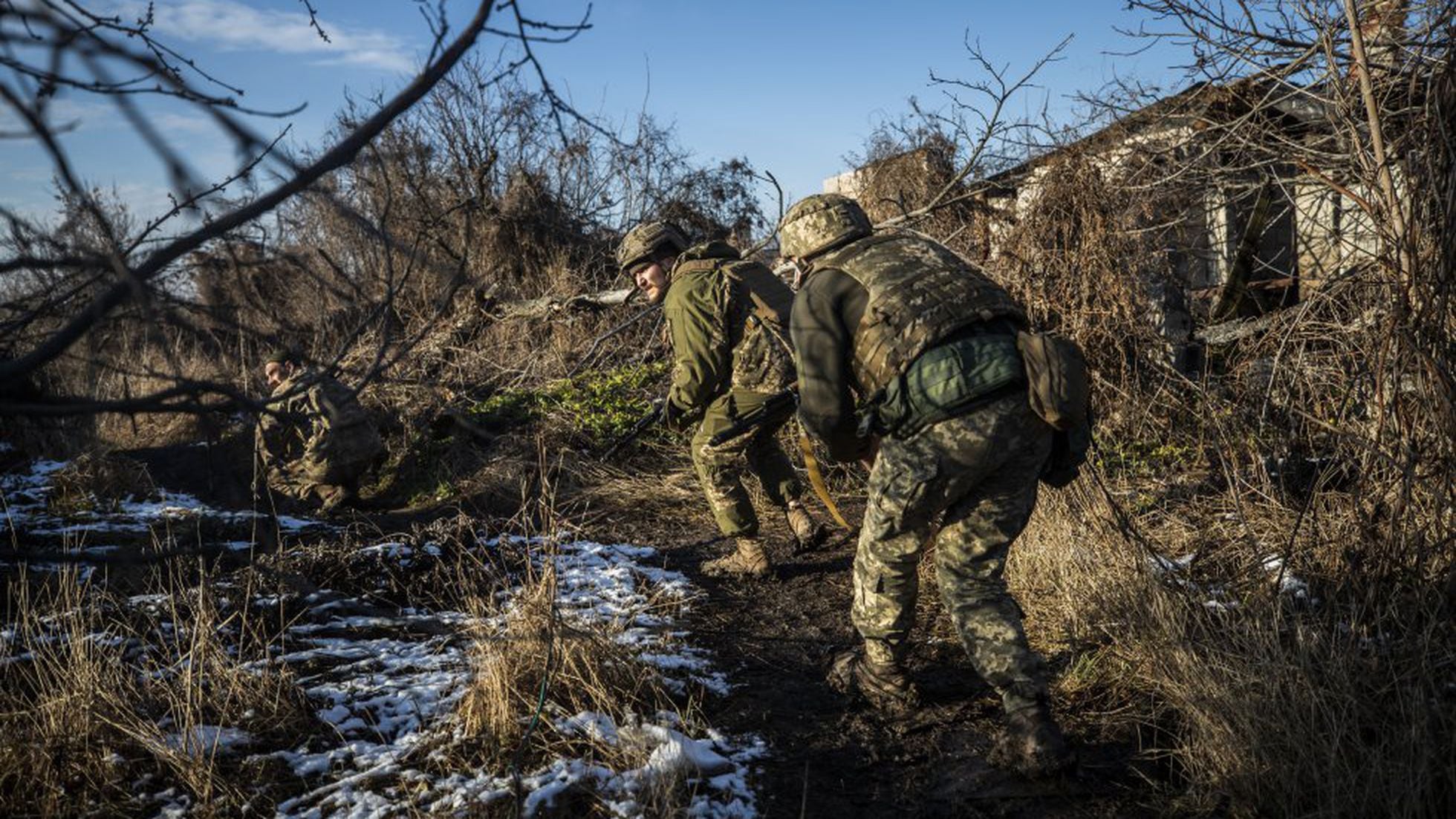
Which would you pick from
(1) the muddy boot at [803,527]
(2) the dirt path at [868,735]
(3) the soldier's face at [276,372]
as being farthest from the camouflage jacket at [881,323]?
(3) the soldier's face at [276,372]

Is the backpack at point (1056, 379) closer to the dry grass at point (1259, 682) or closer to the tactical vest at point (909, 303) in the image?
A: the tactical vest at point (909, 303)

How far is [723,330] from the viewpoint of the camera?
539 centimetres

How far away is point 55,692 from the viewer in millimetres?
3229

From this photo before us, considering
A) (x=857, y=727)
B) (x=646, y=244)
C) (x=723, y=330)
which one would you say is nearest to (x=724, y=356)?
(x=723, y=330)

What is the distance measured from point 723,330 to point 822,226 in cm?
182

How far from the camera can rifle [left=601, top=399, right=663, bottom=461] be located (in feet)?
23.2

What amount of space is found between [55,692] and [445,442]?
5.87 metres

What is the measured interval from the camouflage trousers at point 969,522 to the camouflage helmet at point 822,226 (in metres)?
0.78

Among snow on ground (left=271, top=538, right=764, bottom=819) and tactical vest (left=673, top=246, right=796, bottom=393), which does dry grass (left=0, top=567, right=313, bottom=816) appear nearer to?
snow on ground (left=271, top=538, right=764, bottom=819)

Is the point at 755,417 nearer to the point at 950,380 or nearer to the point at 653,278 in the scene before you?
the point at 653,278

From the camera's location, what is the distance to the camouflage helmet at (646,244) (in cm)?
556

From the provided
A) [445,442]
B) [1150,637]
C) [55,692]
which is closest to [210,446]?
[55,692]

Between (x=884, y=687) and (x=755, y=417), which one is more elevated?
(x=755, y=417)

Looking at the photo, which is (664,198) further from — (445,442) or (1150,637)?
(1150,637)
